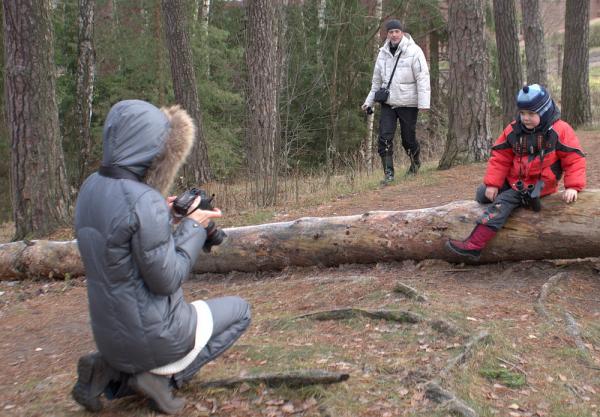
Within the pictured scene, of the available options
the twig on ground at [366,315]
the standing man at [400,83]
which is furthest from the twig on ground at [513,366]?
the standing man at [400,83]

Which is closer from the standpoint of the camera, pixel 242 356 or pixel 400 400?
pixel 400 400

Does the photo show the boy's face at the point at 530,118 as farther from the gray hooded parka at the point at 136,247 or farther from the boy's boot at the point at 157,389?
the boy's boot at the point at 157,389

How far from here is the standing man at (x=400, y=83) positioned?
30.3ft

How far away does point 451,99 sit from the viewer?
10.5 m

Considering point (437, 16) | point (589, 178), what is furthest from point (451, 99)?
point (437, 16)

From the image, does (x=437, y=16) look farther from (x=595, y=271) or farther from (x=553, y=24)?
(x=553, y=24)

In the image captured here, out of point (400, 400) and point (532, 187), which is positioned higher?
point (532, 187)

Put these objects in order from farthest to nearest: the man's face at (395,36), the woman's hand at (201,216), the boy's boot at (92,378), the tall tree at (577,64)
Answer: the tall tree at (577,64), the man's face at (395,36), the woman's hand at (201,216), the boy's boot at (92,378)

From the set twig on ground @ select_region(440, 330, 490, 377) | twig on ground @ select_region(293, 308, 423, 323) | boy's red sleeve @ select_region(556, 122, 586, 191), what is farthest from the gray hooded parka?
boy's red sleeve @ select_region(556, 122, 586, 191)

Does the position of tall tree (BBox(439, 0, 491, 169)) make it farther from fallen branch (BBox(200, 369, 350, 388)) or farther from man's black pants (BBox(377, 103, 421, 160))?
fallen branch (BBox(200, 369, 350, 388))

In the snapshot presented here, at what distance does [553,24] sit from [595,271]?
1441 inches

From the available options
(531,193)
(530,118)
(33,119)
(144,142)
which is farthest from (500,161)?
(33,119)

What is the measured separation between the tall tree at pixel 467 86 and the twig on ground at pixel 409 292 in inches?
230

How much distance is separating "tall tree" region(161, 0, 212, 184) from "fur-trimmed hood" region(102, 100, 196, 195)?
463 inches
